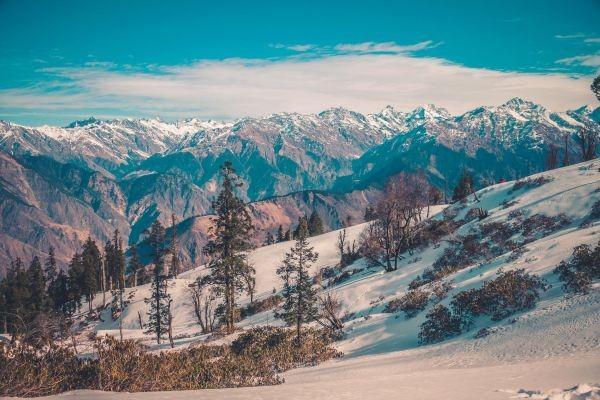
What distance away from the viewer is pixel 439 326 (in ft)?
Result: 70.7

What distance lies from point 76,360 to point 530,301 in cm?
2021

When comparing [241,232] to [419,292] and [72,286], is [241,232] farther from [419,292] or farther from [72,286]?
[72,286]

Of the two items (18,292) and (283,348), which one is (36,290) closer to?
(18,292)

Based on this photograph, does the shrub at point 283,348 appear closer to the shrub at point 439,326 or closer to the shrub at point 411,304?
the shrub at point 439,326

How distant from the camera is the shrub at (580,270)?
63.9ft

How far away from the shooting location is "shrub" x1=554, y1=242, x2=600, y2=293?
1948cm

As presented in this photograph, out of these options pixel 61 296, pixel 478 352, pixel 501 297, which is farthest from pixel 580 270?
pixel 61 296

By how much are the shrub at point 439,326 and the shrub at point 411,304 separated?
3260 millimetres

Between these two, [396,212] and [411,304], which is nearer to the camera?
[411,304]

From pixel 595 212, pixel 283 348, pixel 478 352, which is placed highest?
pixel 595 212

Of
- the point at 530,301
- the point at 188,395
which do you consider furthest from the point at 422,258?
the point at 188,395

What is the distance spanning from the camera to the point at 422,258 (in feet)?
138

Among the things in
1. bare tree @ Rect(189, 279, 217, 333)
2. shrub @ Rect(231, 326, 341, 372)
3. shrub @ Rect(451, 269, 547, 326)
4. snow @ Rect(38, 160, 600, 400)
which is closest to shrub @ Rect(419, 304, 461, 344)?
shrub @ Rect(451, 269, 547, 326)

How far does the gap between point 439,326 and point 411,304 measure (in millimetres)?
5442
